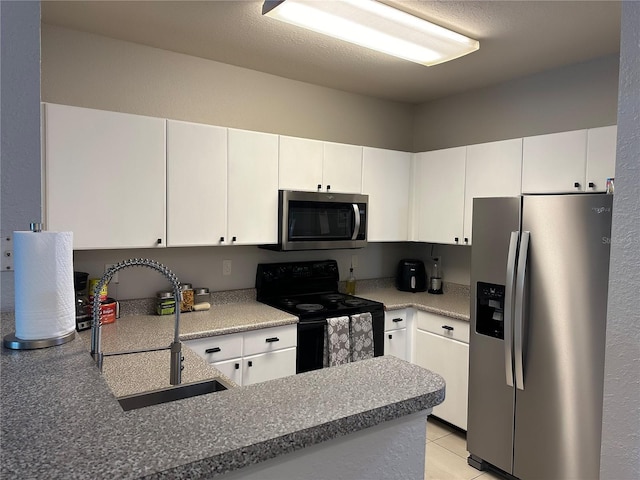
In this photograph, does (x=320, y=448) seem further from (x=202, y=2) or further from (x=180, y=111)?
(x=180, y=111)

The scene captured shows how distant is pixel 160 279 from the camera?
3016 millimetres

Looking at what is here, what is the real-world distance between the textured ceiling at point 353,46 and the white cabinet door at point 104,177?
0.54 m

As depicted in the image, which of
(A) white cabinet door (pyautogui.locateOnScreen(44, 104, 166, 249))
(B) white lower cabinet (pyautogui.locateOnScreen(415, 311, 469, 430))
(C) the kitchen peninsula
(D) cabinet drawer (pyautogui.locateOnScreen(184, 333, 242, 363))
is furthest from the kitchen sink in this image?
(B) white lower cabinet (pyautogui.locateOnScreen(415, 311, 469, 430))

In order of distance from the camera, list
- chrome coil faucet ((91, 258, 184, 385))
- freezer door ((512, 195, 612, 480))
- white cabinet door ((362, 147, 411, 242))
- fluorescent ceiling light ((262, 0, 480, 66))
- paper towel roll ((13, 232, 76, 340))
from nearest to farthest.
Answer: paper towel roll ((13, 232, 76, 340)) < chrome coil faucet ((91, 258, 184, 385)) < fluorescent ceiling light ((262, 0, 480, 66)) < freezer door ((512, 195, 612, 480)) < white cabinet door ((362, 147, 411, 242))

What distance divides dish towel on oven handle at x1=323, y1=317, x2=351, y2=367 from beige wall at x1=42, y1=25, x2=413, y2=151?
152 centimetres

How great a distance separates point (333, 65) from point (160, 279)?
1.89 m

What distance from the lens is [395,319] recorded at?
134 inches

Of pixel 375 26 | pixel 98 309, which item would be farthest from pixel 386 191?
pixel 98 309

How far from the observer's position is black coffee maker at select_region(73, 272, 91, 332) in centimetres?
243

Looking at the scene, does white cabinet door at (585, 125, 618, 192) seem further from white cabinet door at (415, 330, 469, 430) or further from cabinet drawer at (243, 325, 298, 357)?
cabinet drawer at (243, 325, 298, 357)

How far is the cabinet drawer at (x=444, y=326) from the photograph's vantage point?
310cm

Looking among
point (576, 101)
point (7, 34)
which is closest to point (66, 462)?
point (7, 34)

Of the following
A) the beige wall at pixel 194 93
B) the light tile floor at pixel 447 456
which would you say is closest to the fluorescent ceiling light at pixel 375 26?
the beige wall at pixel 194 93

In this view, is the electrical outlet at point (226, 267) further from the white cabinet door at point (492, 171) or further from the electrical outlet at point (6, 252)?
the electrical outlet at point (6, 252)
